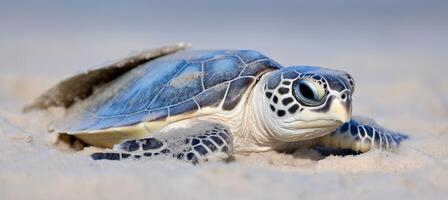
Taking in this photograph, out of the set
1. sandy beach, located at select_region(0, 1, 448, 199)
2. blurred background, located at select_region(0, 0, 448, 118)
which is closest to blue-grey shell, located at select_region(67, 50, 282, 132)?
sandy beach, located at select_region(0, 1, 448, 199)

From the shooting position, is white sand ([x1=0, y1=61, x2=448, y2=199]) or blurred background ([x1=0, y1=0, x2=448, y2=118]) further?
blurred background ([x1=0, y1=0, x2=448, y2=118])

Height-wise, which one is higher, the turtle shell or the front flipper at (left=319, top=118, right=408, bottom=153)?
the turtle shell

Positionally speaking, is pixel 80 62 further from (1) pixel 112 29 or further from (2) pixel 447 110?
(1) pixel 112 29

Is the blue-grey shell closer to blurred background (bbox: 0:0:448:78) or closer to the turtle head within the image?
the turtle head

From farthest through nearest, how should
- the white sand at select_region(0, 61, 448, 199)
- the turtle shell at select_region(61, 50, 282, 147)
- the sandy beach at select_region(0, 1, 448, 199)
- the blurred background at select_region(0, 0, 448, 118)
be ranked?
the blurred background at select_region(0, 0, 448, 118) < the turtle shell at select_region(61, 50, 282, 147) < the sandy beach at select_region(0, 1, 448, 199) < the white sand at select_region(0, 61, 448, 199)

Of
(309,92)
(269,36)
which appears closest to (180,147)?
(309,92)

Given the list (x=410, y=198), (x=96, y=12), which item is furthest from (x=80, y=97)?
(x=96, y=12)

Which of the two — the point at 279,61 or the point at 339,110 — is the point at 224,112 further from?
the point at 279,61

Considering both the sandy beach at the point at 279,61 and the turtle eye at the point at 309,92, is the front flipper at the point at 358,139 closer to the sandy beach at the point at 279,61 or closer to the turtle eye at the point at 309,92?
the sandy beach at the point at 279,61
